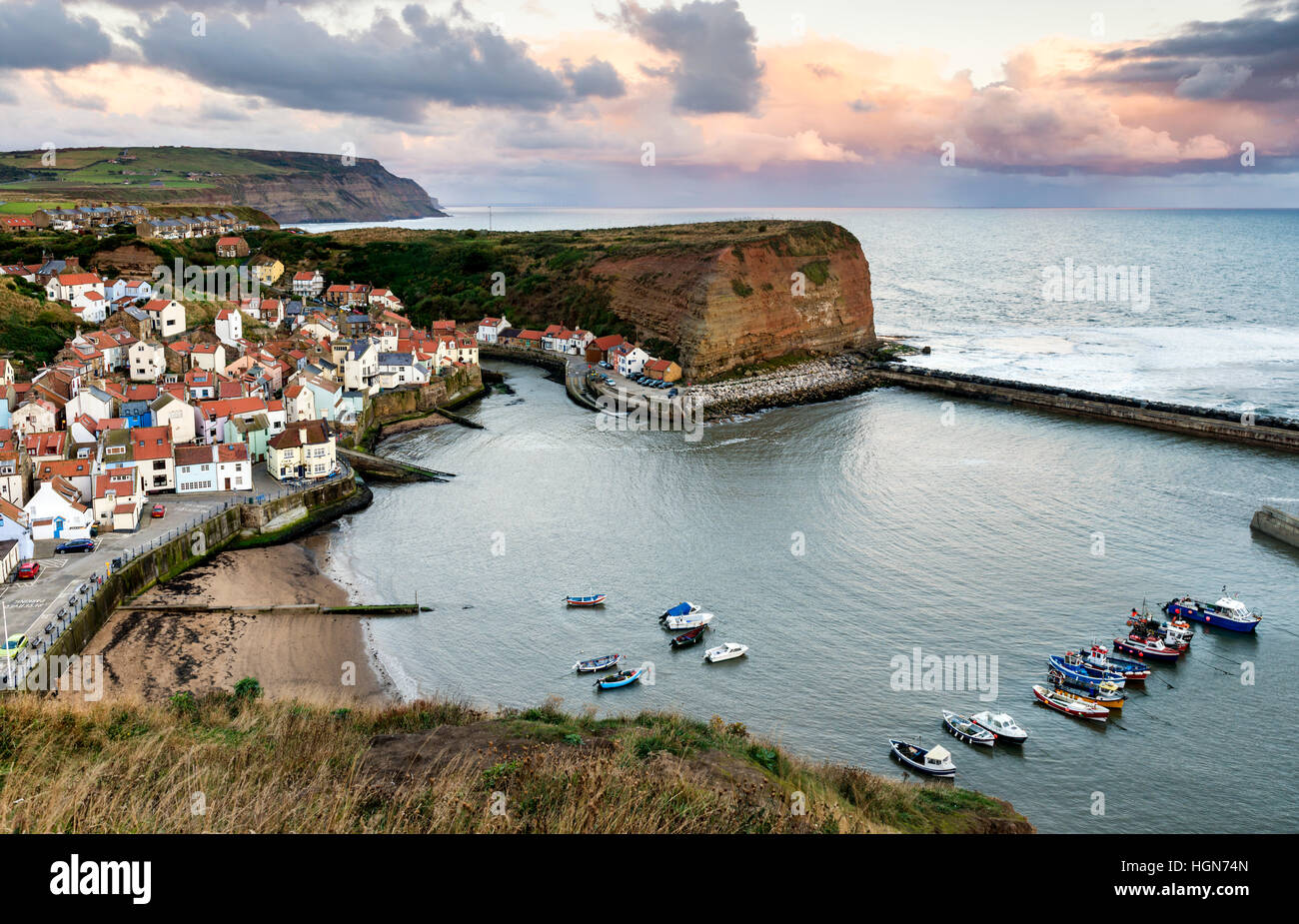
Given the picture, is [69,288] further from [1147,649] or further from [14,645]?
[1147,649]

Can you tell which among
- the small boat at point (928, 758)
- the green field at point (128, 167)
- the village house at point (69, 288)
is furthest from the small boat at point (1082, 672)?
the green field at point (128, 167)

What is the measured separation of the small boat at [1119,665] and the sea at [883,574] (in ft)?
1.33

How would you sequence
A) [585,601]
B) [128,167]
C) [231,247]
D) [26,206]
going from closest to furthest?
[585,601], [231,247], [26,206], [128,167]

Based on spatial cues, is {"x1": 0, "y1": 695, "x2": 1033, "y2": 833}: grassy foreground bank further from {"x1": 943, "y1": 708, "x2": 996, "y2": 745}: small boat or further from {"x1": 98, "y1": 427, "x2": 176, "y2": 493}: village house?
{"x1": 98, "y1": 427, "x2": 176, "y2": 493}: village house

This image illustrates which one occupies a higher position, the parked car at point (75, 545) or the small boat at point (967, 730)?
the parked car at point (75, 545)

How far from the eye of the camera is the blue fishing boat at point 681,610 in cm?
2511

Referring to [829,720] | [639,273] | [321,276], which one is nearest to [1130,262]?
[639,273]

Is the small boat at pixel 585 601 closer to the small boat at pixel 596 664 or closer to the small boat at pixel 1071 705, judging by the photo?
the small boat at pixel 596 664

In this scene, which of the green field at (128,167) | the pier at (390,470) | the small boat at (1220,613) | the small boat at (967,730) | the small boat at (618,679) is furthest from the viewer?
the green field at (128,167)

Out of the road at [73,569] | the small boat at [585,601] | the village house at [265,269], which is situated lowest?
the small boat at [585,601]

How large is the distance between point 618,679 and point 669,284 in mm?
47801

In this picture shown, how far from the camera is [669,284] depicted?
66.0 metres

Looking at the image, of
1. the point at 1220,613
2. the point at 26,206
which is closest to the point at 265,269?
the point at 26,206
